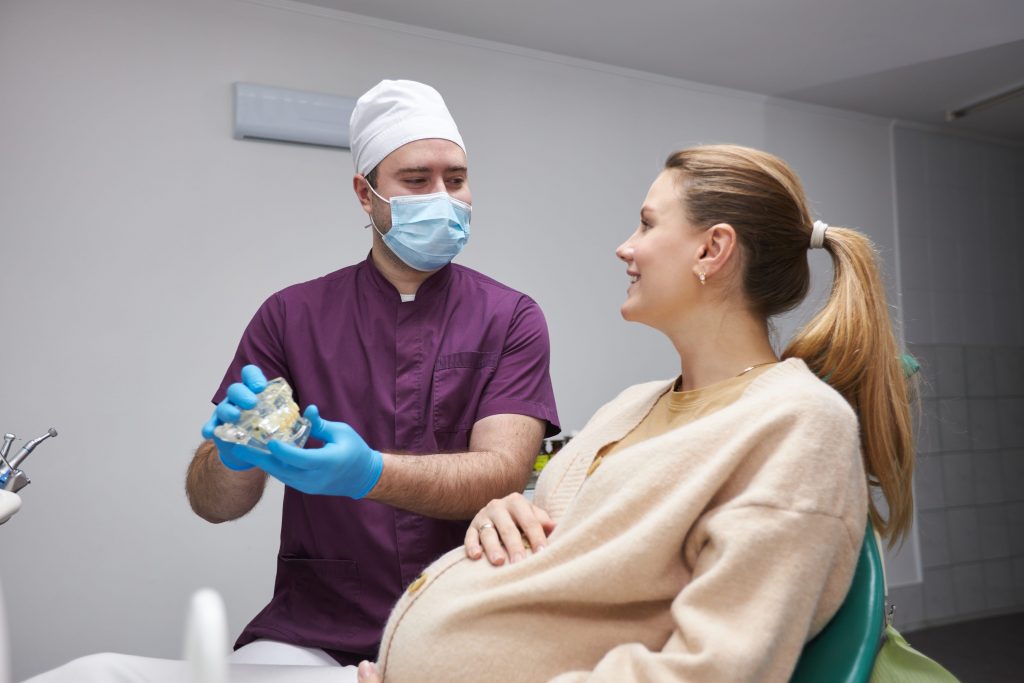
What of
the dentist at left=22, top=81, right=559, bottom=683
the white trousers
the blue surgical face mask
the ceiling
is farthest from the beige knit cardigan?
the ceiling

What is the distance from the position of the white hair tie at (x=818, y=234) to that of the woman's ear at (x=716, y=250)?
0.45 ft

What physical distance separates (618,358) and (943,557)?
87.3 inches

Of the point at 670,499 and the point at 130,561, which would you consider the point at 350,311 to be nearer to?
the point at 670,499

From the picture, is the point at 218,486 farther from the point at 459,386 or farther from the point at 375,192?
the point at 375,192

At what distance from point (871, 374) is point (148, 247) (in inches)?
98.3

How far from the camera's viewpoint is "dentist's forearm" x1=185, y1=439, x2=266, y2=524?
159 cm

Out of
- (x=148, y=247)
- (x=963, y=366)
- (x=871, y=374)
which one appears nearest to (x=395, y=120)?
(x=871, y=374)

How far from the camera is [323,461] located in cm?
122

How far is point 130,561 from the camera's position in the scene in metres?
2.85

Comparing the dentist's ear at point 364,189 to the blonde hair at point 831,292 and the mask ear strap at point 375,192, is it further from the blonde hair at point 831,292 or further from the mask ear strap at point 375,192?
the blonde hair at point 831,292

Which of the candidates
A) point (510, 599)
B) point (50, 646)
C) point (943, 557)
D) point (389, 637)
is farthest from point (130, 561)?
point (943, 557)

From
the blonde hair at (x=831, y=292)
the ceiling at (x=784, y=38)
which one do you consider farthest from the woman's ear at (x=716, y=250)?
the ceiling at (x=784, y=38)

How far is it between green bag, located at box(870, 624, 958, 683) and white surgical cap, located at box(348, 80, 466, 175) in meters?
1.26

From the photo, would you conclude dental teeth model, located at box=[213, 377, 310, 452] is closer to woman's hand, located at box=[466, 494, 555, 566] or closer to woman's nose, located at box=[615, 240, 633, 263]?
woman's hand, located at box=[466, 494, 555, 566]
